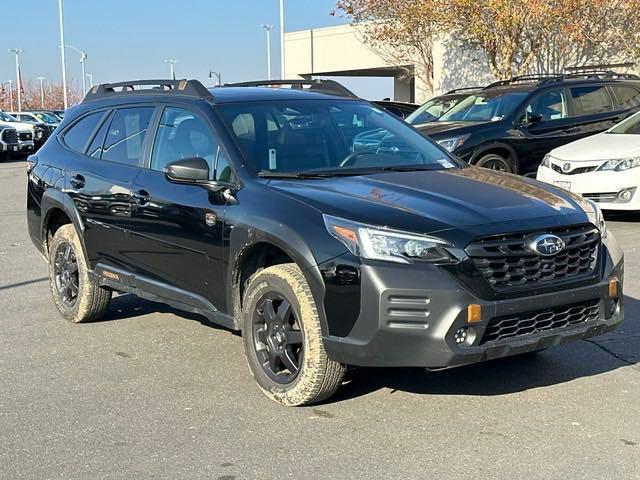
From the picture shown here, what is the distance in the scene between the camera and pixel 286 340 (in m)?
4.50

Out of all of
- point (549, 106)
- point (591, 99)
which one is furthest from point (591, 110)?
point (549, 106)

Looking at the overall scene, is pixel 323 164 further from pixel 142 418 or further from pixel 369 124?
pixel 142 418

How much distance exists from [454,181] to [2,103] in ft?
326

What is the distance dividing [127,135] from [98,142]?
0.46 meters

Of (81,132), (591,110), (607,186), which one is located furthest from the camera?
(591,110)

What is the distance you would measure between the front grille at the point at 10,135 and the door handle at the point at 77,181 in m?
22.8

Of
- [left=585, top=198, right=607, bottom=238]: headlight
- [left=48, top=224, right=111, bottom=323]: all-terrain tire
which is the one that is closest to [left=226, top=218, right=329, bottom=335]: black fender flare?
[left=585, top=198, right=607, bottom=238]: headlight

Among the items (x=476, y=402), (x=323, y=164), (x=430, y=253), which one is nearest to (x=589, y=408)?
(x=476, y=402)

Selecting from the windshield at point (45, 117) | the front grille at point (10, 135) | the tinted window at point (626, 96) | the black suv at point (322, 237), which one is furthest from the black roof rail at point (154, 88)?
the windshield at point (45, 117)

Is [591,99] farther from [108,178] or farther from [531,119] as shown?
[108,178]

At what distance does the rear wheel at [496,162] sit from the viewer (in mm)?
11988

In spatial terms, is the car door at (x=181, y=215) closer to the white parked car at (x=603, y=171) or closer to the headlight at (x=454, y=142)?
the white parked car at (x=603, y=171)

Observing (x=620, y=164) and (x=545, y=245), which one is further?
(x=620, y=164)

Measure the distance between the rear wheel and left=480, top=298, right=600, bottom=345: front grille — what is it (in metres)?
7.73
